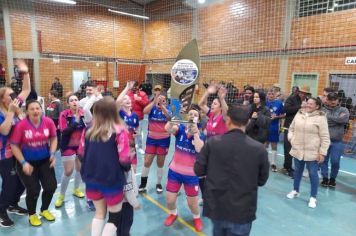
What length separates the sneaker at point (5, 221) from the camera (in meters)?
3.14

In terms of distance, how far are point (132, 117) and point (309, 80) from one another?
7.11 metres

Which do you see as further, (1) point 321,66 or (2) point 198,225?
(1) point 321,66

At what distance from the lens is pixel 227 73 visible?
36.3ft

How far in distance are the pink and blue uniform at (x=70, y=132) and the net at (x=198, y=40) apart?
4.96 meters

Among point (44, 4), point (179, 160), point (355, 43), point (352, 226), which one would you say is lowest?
point (352, 226)

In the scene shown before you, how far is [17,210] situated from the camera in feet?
11.4

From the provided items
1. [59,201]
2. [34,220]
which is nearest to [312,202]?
[59,201]

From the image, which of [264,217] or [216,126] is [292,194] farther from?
[216,126]

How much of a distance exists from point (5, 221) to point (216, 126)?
2830 millimetres

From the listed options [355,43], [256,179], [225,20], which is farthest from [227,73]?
[256,179]

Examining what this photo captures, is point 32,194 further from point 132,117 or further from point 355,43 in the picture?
point 355,43

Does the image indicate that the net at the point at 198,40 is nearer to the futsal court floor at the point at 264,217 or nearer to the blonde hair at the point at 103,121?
the futsal court floor at the point at 264,217

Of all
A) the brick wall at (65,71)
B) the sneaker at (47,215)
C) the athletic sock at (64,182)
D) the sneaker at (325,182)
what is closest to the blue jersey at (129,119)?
the athletic sock at (64,182)

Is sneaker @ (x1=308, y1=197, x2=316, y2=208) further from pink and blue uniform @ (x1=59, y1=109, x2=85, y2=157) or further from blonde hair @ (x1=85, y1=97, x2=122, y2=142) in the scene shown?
pink and blue uniform @ (x1=59, y1=109, x2=85, y2=157)
